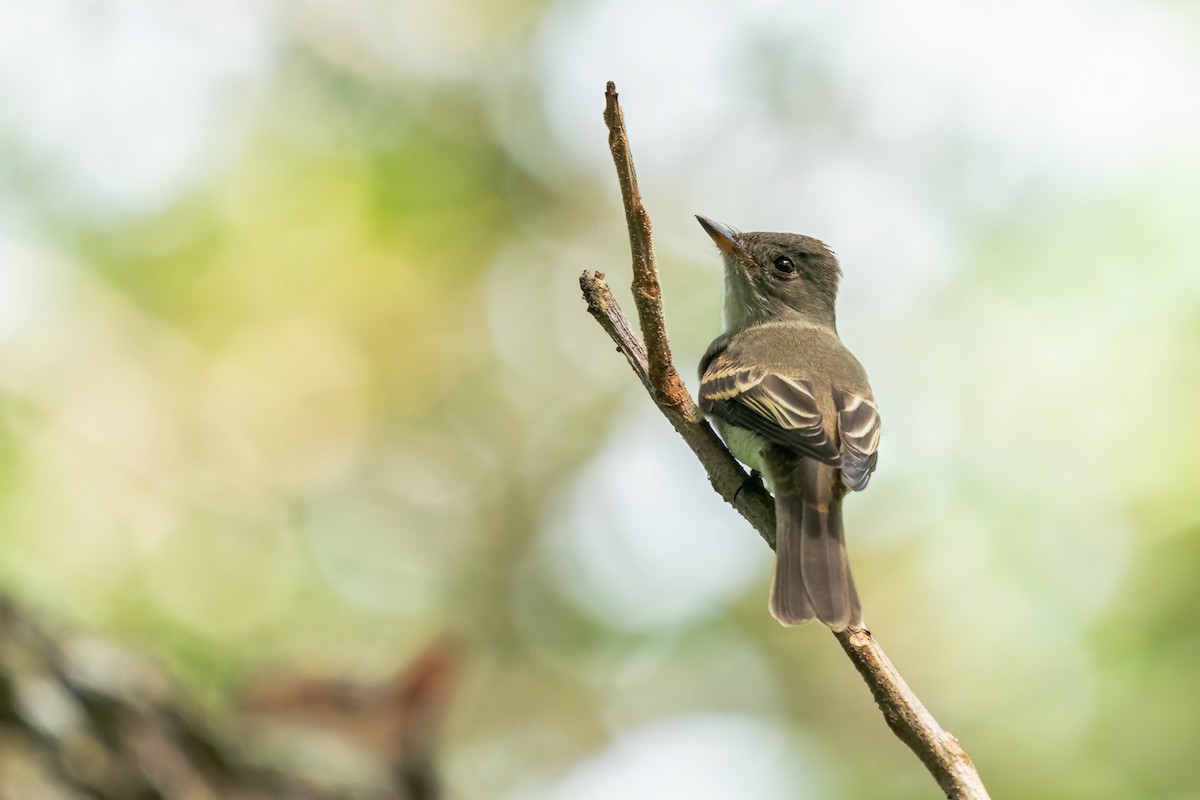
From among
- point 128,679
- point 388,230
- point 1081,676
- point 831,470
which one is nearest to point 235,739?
point 128,679

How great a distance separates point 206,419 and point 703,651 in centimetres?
422

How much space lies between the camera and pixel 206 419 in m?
9.64

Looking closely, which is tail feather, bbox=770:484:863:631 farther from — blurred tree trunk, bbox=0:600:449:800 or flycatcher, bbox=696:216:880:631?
blurred tree trunk, bbox=0:600:449:800

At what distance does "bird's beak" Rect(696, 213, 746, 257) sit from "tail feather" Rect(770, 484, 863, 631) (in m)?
1.91

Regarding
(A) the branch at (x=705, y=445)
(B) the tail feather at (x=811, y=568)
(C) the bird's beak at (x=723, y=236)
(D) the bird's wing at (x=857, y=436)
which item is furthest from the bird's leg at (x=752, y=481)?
(C) the bird's beak at (x=723, y=236)

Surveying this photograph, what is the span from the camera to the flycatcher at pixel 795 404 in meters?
3.64

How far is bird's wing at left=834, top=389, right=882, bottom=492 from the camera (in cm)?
420

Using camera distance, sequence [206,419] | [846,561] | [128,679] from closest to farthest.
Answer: [846,561] < [128,679] < [206,419]

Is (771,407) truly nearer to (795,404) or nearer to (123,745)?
(795,404)

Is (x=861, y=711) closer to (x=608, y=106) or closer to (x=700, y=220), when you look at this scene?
(x=700, y=220)

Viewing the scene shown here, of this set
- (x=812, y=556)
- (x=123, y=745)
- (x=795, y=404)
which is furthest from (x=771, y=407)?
(x=123, y=745)

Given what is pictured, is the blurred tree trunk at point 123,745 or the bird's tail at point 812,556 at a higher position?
the blurred tree trunk at point 123,745

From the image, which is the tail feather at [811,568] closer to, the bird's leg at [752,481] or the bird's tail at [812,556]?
the bird's tail at [812,556]

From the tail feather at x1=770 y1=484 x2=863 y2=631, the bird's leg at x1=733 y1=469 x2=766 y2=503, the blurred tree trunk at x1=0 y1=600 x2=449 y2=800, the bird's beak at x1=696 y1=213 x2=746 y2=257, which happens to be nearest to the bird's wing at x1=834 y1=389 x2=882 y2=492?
the tail feather at x1=770 y1=484 x2=863 y2=631
